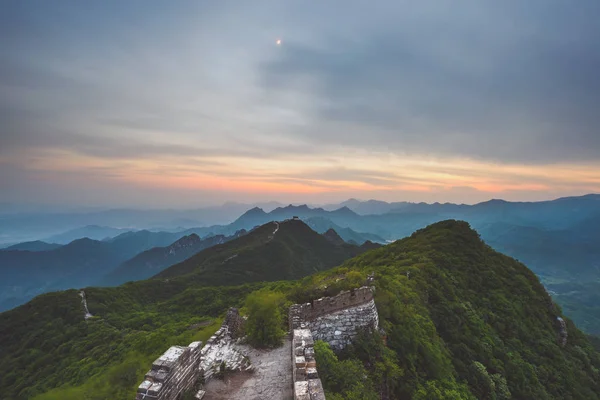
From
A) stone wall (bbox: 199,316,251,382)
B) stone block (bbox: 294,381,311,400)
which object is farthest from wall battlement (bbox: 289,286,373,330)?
stone block (bbox: 294,381,311,400)

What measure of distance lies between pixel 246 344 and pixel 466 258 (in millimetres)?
29792

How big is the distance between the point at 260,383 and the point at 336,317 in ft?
15.1

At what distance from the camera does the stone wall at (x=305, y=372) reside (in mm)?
7070

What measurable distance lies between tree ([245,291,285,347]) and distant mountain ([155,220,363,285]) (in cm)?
7805

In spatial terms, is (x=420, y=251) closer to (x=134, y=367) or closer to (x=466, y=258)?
(x=466, y=258)

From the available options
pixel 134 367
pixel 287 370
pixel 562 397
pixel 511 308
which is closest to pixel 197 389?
pixel 287 370

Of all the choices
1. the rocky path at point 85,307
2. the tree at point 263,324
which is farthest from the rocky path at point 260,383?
the rocky path at point 85,307

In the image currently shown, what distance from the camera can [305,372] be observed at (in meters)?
8.09

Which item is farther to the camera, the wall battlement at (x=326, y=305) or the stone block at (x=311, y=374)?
the wall battlement at (x=326, y=305)

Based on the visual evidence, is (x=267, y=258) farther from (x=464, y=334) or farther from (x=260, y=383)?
(x=260, y=383)

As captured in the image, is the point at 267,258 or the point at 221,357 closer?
the point at 221,357

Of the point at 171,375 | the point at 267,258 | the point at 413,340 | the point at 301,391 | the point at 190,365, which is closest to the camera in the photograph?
the point at 171,375

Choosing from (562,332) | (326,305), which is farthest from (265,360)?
(562,332)

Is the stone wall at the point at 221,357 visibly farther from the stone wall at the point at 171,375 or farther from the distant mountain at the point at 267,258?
the distant mountain at the point at 267,258
